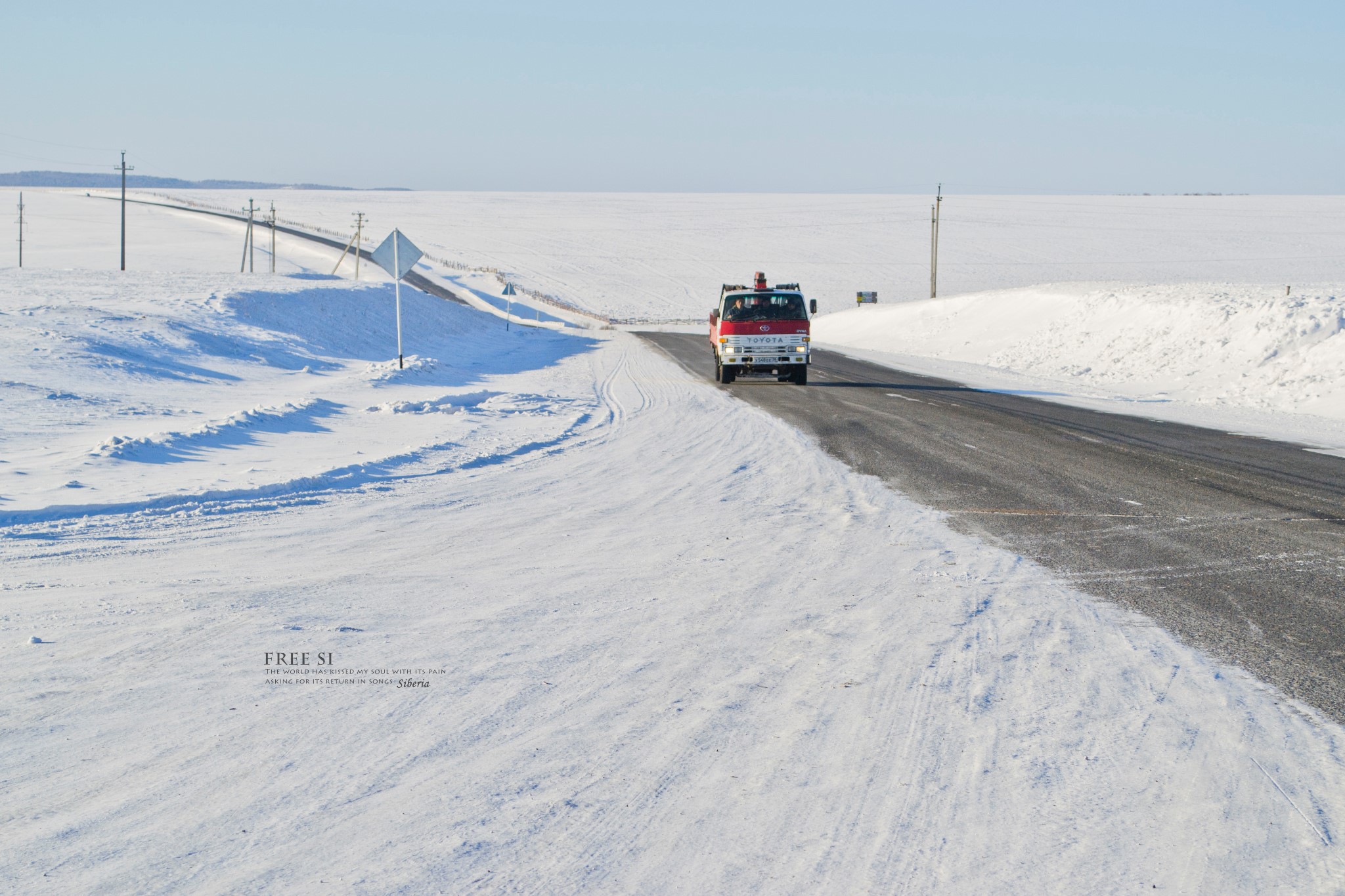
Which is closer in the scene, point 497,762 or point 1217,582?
point 497,762

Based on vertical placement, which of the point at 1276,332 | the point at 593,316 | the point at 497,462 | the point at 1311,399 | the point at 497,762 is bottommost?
the point at 497,762

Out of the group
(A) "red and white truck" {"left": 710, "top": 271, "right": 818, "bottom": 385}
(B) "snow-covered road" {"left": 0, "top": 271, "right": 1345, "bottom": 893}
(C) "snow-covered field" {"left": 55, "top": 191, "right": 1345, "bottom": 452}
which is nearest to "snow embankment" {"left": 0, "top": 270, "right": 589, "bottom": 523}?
(B) "snow-covered road" {"left": 0, "top": 271, "right": 1345, "bottom": 893}

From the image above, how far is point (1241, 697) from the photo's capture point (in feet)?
15.8

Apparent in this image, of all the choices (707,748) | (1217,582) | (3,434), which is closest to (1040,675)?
(707,748)

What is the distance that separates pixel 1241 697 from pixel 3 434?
37.8 feet

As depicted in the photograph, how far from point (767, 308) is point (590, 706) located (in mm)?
18999

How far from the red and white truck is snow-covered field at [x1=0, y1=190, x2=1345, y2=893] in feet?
41.6

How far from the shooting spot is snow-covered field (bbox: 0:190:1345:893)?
3434 millimetres

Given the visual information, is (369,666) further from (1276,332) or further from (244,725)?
(1276,332)

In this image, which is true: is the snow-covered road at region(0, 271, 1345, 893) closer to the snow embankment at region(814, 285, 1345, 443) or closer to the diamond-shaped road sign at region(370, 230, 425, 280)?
the diamond-shaped road sign at region(370, 230, 425, 280)

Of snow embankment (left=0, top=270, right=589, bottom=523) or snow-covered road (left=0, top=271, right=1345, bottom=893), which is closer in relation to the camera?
snow-covered road (left=0, top=271, right=1345, bottom=893)

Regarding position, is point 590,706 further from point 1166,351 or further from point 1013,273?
point 1013,273

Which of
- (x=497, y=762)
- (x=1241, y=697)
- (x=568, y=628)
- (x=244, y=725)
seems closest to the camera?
(x=497, y=762)

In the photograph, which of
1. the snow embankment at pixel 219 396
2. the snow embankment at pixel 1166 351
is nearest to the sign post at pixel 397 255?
the snow embankment at pixel 219 396
